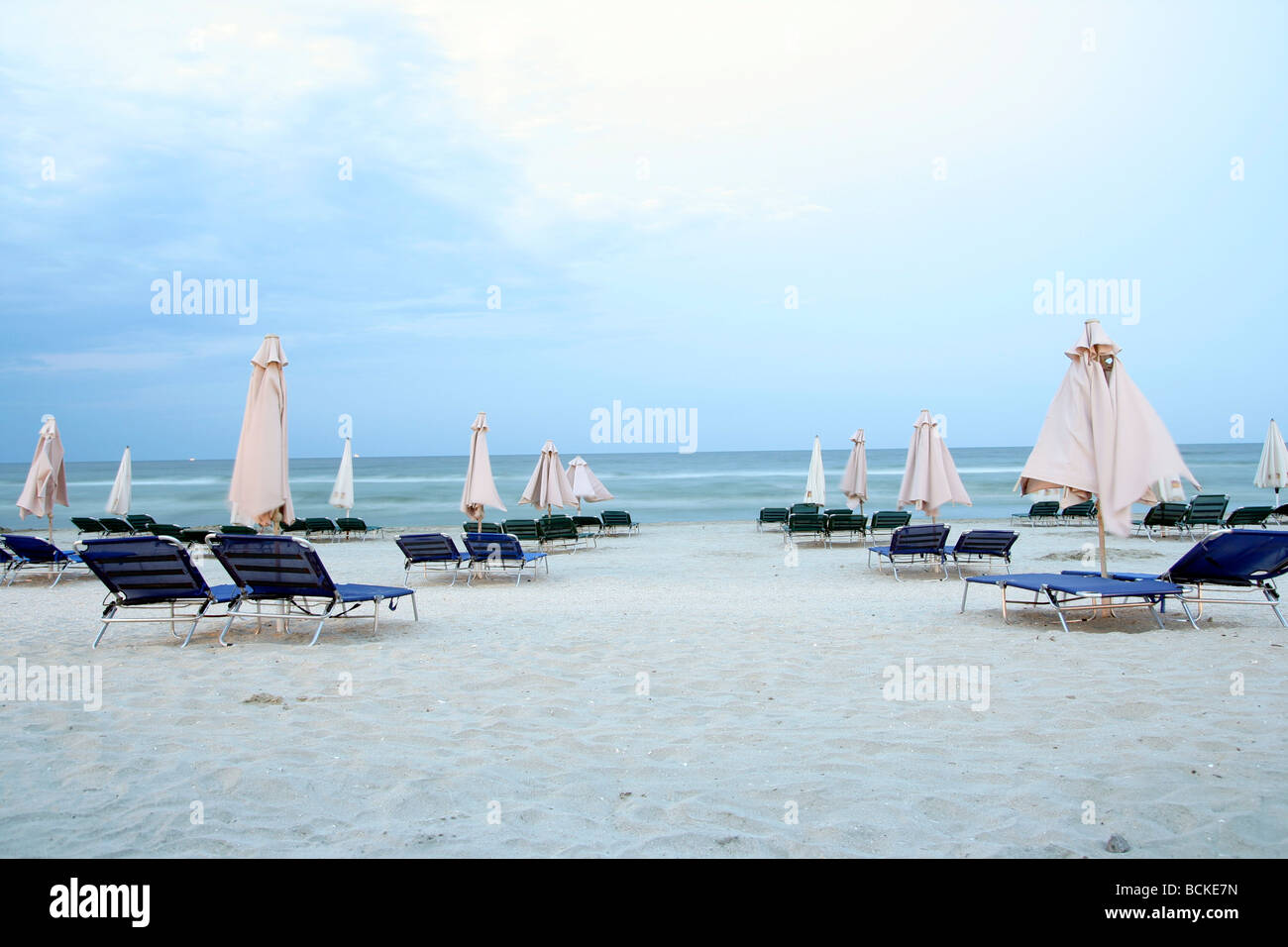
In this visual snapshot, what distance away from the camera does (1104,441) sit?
6641 millimetres

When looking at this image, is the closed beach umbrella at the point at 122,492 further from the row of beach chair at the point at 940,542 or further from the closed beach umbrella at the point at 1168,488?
the closed beach umbrella at the point at 1168,488

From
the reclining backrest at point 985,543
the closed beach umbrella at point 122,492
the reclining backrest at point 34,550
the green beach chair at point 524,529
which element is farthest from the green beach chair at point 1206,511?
the closed beach umbrella at point 122,492

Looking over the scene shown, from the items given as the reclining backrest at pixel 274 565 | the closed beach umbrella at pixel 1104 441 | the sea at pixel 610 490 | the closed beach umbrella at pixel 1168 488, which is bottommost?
the sea at pixel 610 490

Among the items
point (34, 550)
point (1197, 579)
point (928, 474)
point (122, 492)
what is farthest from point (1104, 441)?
point (122, 492)

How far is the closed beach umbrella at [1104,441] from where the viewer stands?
258 inches

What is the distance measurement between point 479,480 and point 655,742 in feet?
29.8

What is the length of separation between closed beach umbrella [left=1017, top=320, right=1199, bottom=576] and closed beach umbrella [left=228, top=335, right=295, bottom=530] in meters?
5.84

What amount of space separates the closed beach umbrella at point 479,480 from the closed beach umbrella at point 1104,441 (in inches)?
294

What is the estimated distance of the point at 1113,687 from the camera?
445cm

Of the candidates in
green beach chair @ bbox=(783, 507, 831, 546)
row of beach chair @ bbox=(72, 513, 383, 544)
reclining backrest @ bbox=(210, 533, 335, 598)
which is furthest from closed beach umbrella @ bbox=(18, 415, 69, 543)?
green beach chair @ bbox=(783, 507, 831, 546)
